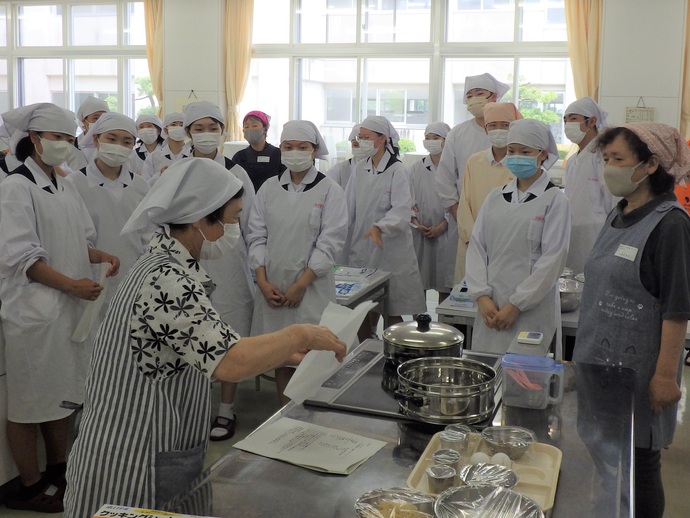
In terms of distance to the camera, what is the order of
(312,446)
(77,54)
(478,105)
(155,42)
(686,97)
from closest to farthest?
(312,446)
(478,105)
(686,97)
(155,42)
(77,54)

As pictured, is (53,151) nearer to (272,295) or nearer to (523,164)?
(272,295)

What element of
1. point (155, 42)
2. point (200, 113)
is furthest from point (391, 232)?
point (155, 42)

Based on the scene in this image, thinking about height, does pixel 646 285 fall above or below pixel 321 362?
above

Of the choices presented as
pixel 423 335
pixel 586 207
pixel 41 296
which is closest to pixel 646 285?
pixel 423 335

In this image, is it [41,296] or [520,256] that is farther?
[520,256]

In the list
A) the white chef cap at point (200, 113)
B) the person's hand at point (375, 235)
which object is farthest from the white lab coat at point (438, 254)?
the white chef cap at point (200, 113)

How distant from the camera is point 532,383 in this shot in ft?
5.98

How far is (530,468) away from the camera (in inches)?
58.3

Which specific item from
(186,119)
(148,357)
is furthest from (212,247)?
(186,119)

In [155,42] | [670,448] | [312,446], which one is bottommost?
[670,448]

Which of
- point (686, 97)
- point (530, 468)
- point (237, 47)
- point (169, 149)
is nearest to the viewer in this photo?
point (530, 468)

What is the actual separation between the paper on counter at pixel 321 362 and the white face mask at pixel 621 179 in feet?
2.97

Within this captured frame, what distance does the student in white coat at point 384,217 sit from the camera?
438cm

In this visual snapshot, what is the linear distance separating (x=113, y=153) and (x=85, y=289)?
82 cm
